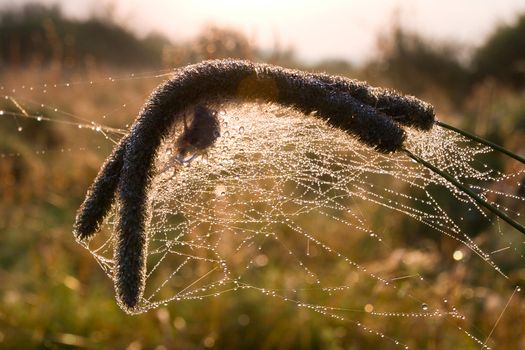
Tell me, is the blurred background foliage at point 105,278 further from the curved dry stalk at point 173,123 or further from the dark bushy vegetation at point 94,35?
the dark bushy vegetation at point 94,35

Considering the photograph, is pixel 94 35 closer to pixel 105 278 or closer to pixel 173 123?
pixel 105 278

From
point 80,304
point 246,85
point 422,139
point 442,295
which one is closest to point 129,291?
point 246,85

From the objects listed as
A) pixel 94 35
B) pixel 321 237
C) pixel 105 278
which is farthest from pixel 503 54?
pixel 94 35

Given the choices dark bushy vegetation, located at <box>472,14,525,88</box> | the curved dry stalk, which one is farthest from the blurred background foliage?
dark bushy vegetation, located at <box>472,14,525,88</box>

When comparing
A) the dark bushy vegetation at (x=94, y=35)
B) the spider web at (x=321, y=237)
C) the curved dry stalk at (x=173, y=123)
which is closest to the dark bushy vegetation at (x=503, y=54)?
the spider web at (x=321, y=237)

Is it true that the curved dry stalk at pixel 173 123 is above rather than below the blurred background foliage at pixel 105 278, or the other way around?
above

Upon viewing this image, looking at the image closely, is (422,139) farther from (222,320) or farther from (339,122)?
(222,320)

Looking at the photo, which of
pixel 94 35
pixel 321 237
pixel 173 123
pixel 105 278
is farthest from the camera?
pixel 94 35

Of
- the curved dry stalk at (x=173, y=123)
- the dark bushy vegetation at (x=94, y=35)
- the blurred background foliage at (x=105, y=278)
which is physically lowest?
the dark bushy vegetation at (x=94, y=35)
